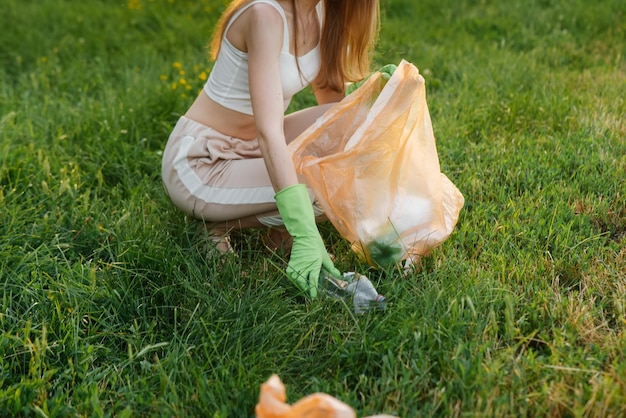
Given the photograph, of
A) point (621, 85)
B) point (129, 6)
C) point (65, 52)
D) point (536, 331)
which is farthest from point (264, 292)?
point (129, 6)

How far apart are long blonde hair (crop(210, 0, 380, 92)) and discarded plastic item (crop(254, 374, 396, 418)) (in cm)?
128

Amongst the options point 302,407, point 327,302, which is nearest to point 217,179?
point 327,302

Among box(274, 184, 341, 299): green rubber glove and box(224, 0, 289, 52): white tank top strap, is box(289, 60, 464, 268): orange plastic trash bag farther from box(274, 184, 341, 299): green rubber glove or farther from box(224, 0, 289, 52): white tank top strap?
box(224, 0, 289, 52): white tank top strap

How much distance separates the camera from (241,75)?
2.29 m

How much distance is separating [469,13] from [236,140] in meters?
2.75

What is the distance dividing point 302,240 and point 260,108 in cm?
40

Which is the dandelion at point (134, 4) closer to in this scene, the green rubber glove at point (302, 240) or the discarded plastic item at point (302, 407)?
the green rubber glove at point (302, 240)

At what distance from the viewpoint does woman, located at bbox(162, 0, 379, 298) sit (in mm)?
2088

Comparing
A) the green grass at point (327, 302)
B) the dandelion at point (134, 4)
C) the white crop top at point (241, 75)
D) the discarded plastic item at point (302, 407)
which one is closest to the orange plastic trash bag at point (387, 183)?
the green grass at point (327, 302)

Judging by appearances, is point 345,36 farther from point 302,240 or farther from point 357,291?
point 357,291

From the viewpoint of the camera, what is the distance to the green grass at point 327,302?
5.59 ft

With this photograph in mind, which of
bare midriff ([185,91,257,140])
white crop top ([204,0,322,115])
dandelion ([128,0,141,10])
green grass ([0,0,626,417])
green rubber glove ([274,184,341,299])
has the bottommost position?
dandelion ([128,0,141,10])

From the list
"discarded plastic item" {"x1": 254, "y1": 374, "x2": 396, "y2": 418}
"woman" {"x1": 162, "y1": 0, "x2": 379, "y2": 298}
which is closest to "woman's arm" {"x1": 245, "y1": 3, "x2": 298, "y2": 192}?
"woman" {"x1": 162, "y1": 0, "x2": 379, "y2": 298}

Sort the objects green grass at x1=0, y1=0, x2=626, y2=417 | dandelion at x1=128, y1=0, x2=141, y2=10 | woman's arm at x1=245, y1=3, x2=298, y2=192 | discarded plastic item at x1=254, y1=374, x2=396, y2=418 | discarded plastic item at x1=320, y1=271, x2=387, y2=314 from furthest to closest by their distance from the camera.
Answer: dandelion at x1=128, y1=0, x2=141, y2=10, woman's arm at x1=245, y1=3, x2=298, y2=192, discarded plastic item at x1=320, y1=271, x2=387, y2=314, green grass at x1=0, y1=0, x2=626, y2=417, discarded plastic item at x1=254, y1=374, x2=396, y2=418
